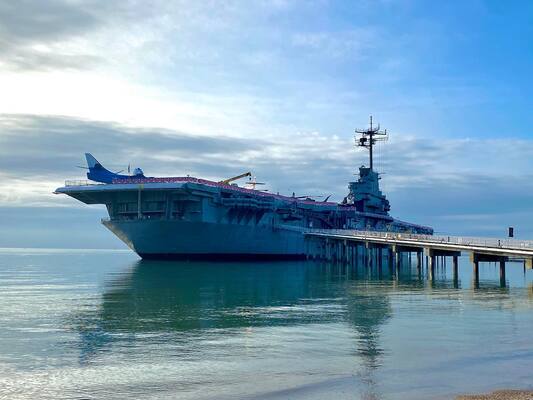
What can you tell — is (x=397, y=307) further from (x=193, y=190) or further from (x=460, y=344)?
(x=193, y=190)

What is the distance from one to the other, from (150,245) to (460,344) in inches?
2230

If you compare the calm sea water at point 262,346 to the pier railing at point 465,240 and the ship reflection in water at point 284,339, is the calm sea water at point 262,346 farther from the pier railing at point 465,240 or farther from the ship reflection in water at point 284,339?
the pier railing at point 465,240

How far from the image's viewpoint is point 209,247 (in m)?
73.7

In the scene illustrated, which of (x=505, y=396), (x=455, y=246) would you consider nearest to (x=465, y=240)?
(x=455, y=246)

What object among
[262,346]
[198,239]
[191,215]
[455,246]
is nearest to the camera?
[262,346]

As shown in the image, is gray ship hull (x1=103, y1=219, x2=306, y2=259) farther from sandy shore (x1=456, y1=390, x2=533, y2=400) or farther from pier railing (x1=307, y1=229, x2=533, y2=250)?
sandy shore (x1=456, y1=390, x2=533, y2=400)

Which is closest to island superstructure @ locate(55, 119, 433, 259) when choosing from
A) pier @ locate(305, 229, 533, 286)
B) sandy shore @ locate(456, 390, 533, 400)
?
pier @ locate(305, 229, 533, 286)

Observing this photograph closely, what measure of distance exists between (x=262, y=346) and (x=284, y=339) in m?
1.43

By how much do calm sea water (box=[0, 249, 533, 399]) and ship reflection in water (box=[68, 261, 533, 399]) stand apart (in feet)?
0.16

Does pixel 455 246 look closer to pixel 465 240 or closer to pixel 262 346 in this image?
pixel 465 240

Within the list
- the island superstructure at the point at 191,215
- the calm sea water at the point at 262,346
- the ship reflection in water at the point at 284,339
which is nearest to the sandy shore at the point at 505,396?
the calm sea water at the point at 262,346

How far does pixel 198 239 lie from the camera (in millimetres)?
71750

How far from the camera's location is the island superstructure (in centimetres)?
6644

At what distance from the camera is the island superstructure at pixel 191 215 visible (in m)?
66.4
